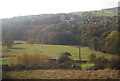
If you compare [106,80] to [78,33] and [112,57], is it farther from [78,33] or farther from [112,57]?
[78,33]

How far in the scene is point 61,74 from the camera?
20.5ft

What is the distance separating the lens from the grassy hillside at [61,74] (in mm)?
6023

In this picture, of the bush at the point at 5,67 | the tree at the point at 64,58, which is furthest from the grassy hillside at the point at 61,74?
the tree at the point at 64,58

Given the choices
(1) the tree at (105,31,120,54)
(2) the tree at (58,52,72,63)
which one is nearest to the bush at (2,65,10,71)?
(2) the tree at (58,52,72,63)

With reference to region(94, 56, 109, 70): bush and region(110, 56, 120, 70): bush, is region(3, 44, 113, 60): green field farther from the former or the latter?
region(110, 56, 120, 70): bush

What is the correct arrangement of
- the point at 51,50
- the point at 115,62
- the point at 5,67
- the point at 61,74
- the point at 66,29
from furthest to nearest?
the point at 66,29 < the point at 51,50 < the point at 5,67 < the point at 115,62 < the point at 61,74

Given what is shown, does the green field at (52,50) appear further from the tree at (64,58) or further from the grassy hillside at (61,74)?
the grassy hillside at (61,74)

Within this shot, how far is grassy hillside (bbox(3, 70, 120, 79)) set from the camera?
6.02 m

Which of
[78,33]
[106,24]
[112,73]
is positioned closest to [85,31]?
[78,33]

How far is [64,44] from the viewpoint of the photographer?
22.4ft

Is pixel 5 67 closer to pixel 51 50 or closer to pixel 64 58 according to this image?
pixel 51 50

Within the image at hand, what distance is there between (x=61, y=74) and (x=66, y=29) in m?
1.73

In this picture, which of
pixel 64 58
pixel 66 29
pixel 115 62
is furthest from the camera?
pixel 66 29

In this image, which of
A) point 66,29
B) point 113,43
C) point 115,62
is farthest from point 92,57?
point 66,29
